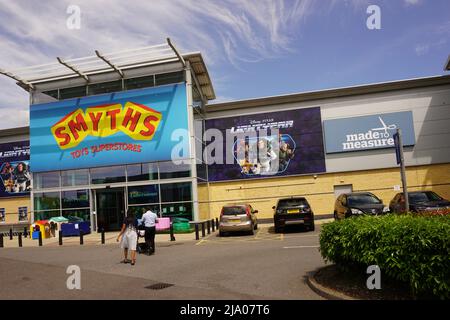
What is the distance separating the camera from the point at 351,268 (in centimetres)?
749

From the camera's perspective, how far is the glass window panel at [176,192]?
77.5 feet

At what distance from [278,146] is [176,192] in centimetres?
795

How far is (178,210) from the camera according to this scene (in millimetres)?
23703

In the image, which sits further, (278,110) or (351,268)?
(278,110)

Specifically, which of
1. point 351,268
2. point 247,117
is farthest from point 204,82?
point 351,268

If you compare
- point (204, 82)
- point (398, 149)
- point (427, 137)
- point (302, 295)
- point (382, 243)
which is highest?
point (204, 82)

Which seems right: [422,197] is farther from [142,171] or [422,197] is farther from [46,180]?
[46,180]

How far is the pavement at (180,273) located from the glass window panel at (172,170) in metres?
8.99

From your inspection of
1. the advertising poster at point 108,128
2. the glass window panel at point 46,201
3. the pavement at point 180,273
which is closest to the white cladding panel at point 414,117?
the advertising poster at point 108,128

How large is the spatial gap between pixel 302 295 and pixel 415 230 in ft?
7.53

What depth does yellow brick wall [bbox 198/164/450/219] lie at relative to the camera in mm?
25297

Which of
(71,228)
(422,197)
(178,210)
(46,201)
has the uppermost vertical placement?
(46,201)

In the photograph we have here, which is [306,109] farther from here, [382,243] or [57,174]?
[382,243]
